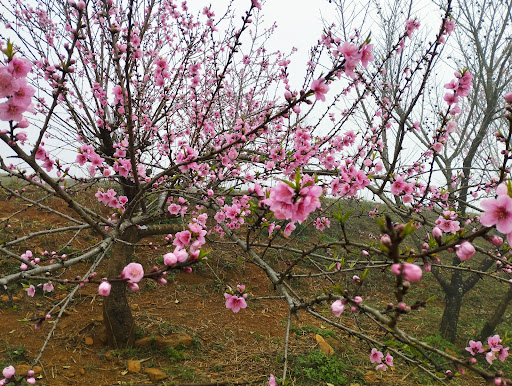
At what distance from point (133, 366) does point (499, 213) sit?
3681mm

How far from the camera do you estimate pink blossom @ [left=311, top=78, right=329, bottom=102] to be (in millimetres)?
1703

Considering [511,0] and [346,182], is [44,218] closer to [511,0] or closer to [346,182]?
[346,182]

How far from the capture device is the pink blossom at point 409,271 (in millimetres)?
878

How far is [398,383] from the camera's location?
396 cm

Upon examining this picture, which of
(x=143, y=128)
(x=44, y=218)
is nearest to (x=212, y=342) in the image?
(x=143, y=128)

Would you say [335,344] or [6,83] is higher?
[6,83]

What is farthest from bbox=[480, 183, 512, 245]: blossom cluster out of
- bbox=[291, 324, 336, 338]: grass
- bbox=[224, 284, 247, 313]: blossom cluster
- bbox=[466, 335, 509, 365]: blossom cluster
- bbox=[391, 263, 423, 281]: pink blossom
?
bbox=[291, 324, 336, 338]: grass

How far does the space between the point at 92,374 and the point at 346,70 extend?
377 centimetres

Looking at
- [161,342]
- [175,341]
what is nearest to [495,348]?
[175,341]

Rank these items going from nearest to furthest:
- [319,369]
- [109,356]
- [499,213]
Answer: [499,213] < [109,356] < [319,369]

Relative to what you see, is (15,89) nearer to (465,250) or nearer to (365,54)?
(365,54)

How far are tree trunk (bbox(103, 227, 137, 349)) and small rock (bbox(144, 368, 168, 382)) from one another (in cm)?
70

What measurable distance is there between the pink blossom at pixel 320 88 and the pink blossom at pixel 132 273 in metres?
1.29

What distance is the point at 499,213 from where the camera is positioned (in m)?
1.04
